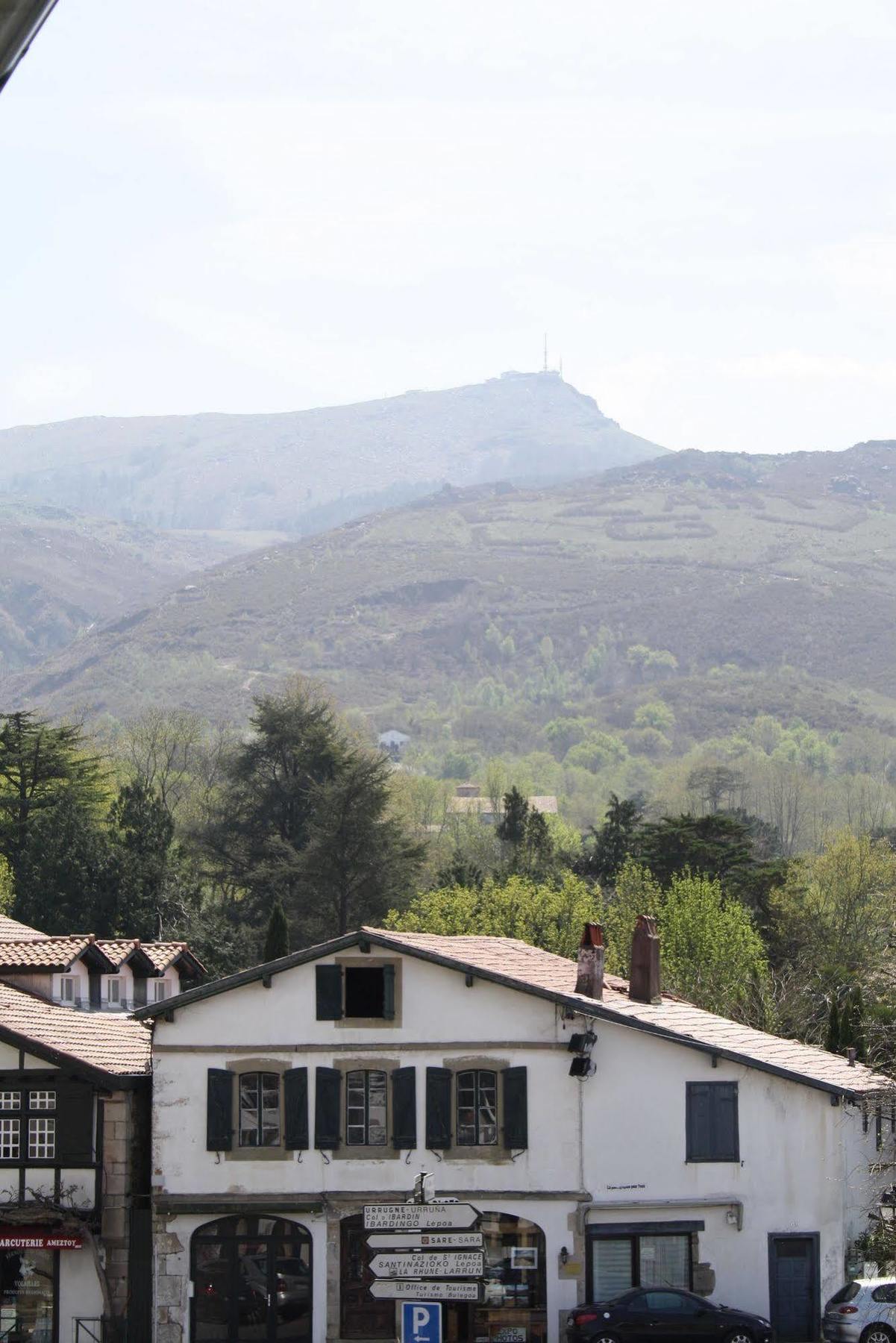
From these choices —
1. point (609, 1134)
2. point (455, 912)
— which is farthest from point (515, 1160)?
point (455, 912)

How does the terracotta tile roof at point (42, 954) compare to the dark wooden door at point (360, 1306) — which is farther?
the terracotta tile roof at point (42, 954)

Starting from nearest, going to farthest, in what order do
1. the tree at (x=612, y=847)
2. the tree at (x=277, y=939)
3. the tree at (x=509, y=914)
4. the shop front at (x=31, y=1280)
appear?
1. the shop front at (x=31, y=1280)
2. the tree at (x=277, y=939)
3. the tree at (x=509, y=914)
4. the tree at (x=612, y=847)

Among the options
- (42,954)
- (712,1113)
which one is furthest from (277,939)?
(712,1113)

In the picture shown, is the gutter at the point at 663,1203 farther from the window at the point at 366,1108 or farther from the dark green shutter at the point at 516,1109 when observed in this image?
the window at the point at 366,1108

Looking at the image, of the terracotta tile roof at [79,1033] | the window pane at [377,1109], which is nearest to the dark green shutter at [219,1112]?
the terracotta tile roof at [79,1033]

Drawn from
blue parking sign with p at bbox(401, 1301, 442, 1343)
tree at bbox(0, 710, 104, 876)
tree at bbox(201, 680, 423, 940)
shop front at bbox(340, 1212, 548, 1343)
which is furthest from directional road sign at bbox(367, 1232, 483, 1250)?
tree at bbox(0, 710, 104, 876)

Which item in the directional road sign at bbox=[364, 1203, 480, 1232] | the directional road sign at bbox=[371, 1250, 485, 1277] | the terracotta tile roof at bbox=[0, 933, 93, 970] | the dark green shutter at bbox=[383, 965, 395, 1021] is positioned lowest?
the directional road sign at bbox=[371, 1250, 485, 1277]

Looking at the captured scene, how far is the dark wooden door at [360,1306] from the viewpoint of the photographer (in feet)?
110

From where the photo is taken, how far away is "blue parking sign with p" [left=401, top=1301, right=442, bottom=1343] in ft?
49.4

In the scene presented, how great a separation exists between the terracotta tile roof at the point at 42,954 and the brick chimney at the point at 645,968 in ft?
38.3

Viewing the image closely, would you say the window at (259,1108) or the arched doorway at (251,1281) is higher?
the window at (259,1108)

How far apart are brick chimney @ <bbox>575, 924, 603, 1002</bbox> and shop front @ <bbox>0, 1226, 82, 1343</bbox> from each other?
398 inches

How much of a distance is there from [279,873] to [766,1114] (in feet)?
147

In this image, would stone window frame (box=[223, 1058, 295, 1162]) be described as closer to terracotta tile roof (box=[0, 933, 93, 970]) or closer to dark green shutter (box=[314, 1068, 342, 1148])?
dark green shutter (box=[314, 1068, 342, 1148])
